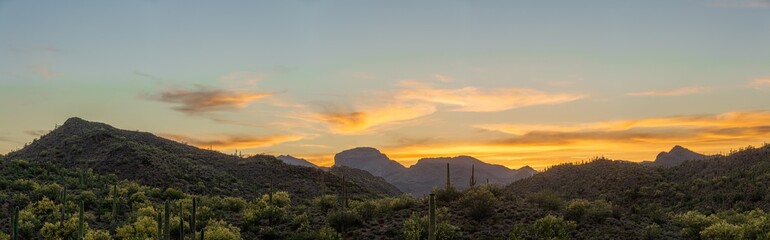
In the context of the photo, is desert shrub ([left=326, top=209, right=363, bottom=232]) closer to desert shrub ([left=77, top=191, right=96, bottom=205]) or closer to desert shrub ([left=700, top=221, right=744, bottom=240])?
desert shrub ([left=77, top=191, right=96, bottom=205])

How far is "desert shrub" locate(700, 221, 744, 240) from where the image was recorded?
2773 cm

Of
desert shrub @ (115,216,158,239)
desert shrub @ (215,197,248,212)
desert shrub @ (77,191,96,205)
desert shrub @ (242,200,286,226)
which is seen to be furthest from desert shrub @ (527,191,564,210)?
desert shrub @ (77,191,96,205)

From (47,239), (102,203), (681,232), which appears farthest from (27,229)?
(681,232)

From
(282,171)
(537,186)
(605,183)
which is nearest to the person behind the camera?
(605,183)

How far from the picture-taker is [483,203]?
36.3m

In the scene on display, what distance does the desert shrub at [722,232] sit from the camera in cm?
2773

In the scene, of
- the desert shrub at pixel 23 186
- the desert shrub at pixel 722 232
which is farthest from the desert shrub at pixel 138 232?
the desert shrub at pixel 722 232

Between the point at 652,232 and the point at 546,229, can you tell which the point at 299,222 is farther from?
the point at 652,232

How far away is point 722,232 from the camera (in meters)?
28.2

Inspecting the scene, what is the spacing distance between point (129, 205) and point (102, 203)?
76.1 inches

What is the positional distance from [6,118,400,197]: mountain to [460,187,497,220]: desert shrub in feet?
111

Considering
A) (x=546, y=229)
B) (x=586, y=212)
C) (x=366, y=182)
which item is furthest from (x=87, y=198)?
(x=366, y=182)

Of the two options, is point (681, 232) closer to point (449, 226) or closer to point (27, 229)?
point (449, 226)

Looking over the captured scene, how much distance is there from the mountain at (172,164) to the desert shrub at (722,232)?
158 feet
